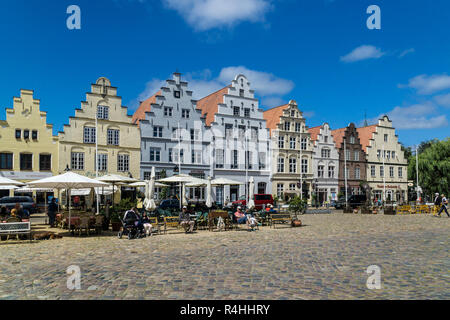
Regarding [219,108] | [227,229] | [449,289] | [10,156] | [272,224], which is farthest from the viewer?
[219,108]

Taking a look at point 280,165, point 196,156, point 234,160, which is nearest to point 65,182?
point 196,156

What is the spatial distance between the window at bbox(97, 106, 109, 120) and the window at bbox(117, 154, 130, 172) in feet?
13.9

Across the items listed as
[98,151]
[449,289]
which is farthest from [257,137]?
[449,289]

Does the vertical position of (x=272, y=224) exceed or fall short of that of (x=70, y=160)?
it falls short

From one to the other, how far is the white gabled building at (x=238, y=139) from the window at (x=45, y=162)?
1726cm

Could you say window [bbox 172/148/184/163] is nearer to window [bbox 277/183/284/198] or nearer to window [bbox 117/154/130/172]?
window [bbox 117/154/130/172]

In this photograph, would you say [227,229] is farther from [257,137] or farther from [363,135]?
[363,135]

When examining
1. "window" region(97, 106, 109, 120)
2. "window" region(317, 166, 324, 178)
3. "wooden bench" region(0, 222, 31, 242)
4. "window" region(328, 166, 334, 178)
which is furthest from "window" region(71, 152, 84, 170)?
"window" region(328, 166, 334, 178)

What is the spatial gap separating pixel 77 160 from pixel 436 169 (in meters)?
48.0

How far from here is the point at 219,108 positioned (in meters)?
43.9

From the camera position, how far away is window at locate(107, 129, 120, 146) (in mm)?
37844

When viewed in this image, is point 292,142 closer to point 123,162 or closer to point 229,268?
point 123,162

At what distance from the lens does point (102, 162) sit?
37375 millimetres
